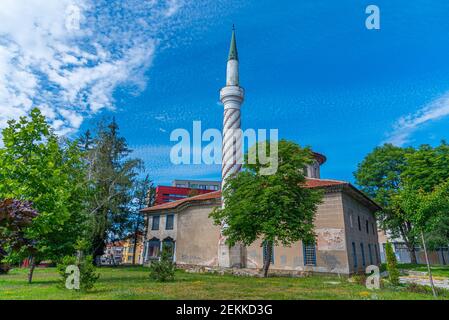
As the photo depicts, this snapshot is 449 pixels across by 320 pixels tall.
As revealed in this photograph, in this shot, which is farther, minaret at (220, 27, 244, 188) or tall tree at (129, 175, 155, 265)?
tall tree at (129, 175, 155, 265)

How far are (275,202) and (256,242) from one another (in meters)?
7.12

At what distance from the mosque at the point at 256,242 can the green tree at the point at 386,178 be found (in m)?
3.43

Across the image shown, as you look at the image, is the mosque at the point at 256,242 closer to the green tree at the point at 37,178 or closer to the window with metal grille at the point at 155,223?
the window with metal grille at the point at 155,223

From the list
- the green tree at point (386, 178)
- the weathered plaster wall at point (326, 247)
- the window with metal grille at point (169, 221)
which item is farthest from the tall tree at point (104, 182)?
the green tree at point (386, 178)

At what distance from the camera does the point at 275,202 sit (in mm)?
18859

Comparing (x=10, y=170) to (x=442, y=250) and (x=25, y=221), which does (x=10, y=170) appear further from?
(x=442, y=250)

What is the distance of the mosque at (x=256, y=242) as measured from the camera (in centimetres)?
2159

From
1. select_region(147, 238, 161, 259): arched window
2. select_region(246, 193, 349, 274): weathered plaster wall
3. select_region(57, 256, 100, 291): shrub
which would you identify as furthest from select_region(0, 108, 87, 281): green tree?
select_region(147, 238, 161, 259): arched window

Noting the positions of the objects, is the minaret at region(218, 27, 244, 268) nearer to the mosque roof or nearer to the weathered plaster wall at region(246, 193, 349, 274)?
the mosque roof

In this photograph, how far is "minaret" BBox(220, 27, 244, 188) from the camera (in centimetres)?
2716

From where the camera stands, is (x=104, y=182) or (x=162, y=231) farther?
(x=162, y=231)

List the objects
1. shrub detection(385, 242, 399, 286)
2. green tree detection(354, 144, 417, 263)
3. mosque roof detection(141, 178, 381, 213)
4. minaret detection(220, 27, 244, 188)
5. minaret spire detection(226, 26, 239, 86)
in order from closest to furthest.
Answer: shrub detection(385, 242, 399, 286), mosque roof detection(141, 178, 381, 213), minaret detection(220, 27, 244, 188), minaret spire detection(226, 26, 239, 86), green tree detection(354, 144, 417, 263)

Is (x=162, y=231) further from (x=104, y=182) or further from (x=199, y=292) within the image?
(x=199, y=292)

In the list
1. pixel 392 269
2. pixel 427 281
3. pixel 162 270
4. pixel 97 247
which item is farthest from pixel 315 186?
pixel 97 247
